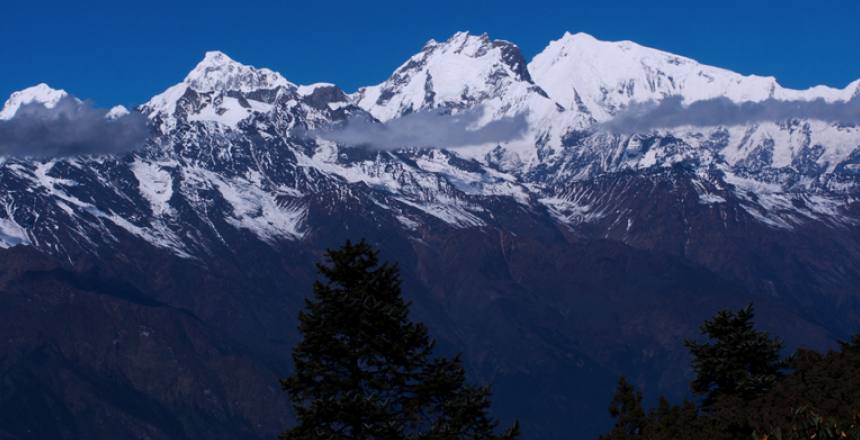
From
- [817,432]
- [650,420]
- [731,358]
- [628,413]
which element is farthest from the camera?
[731,358]

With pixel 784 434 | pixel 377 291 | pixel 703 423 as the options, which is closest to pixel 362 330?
pixel 377 291

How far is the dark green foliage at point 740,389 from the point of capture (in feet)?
199

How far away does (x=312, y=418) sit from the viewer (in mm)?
44250

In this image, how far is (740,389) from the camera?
243 feet

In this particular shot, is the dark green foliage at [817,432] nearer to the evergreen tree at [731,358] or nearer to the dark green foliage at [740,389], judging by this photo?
the dark green foliage at [740,389]

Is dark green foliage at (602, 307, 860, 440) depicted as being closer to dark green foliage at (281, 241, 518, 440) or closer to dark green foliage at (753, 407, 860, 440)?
dark green foliage at (281, 241, 518, 440)

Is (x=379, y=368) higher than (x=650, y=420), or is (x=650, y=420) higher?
(x=650, y=420)

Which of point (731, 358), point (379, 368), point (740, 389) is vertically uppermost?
point (731, 358)

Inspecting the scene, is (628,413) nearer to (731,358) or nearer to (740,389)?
(740,389)

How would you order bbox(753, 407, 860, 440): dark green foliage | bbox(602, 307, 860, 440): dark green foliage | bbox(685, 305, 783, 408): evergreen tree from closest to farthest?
bbox(753, 407, 860, 440): dark green foliage → bbox(602, 307, 860, 440): dark green foliage → bbox(685, 305, 783, 408): evergreen tree

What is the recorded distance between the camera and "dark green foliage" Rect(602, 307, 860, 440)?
199 feet

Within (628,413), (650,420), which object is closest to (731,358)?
(650,420)

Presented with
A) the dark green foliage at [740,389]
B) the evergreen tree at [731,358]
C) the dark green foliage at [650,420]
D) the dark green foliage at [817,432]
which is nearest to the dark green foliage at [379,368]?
the dark green foliage at [740,389]

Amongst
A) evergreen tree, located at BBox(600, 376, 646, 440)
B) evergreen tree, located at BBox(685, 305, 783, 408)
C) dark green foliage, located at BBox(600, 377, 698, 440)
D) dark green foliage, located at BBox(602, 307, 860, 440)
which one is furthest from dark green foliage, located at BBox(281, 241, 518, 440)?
evergreen tree, located at BBox(685, 305, 783, 408)
